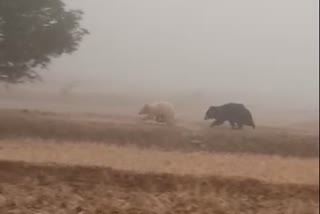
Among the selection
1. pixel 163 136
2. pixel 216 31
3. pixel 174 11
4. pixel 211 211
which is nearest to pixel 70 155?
pixel 211 211

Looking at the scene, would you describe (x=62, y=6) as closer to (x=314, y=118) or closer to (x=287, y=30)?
(x=287, y=30)

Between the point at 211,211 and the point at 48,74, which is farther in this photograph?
the point at 48,74

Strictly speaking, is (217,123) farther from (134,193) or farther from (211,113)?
(134,193)

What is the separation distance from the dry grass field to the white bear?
1.29ft

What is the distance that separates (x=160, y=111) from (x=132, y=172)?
4.30 m

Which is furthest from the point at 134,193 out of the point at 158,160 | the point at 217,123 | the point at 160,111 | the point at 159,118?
the point at 217,123

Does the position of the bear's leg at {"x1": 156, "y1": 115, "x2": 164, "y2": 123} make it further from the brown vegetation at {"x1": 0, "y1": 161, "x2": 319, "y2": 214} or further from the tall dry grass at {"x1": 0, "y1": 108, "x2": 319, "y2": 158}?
the brown vegetation at {"x1": 0, "y1": 161, "x2": 319, "y2": 214}

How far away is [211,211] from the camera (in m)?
7.16

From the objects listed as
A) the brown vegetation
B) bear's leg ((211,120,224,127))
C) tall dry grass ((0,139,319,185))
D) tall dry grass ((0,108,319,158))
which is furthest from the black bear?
the brown vegetation

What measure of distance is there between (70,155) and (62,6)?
5.02 metres

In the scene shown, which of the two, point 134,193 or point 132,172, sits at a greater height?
point 132,172

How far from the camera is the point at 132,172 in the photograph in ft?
26.3

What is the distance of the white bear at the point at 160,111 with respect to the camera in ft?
40.2

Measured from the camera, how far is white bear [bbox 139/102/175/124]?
40.2 ft
